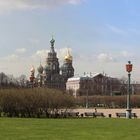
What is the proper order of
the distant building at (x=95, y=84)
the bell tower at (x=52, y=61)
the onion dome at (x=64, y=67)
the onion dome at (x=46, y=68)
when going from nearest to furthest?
the distant building at (x=95, y=84) → the bell tower at (x=52, y=61) → the onion dome at (x=46, y=68) → the onion dome at (x=64, y=67)

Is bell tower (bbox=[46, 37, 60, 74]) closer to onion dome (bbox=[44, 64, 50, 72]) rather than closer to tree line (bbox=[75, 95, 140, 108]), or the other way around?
onion dome (bbox=[44, 64, 50, 72])

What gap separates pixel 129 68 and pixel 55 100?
12.9 metres

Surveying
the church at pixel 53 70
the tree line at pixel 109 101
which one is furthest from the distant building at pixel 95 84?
the tree line at pixel 109 101

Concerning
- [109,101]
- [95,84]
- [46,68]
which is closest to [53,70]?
[46,68]

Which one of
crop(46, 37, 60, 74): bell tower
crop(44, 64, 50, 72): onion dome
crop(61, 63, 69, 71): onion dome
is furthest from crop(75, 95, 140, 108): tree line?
crop(61, 63, 69, 71): onion dome

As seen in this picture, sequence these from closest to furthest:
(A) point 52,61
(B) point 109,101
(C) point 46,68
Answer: (B) point 109,101 < (A) point 52,61 < (C) point 46,68

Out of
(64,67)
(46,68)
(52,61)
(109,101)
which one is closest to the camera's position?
(109,101)

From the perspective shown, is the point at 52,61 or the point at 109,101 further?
the point at 52,61

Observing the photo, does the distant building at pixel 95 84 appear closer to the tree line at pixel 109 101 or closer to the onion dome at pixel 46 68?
the onion dome at pixel 46 68

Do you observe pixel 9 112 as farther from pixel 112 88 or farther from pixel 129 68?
pixel 112 88

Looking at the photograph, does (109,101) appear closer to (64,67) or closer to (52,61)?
(52,61)

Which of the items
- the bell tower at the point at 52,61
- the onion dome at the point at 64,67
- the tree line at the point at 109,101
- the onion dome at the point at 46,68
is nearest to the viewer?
the tree line at the point at 109,101

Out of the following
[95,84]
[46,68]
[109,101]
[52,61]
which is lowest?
[109,101]

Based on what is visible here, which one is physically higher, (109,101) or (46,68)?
(46,68)
